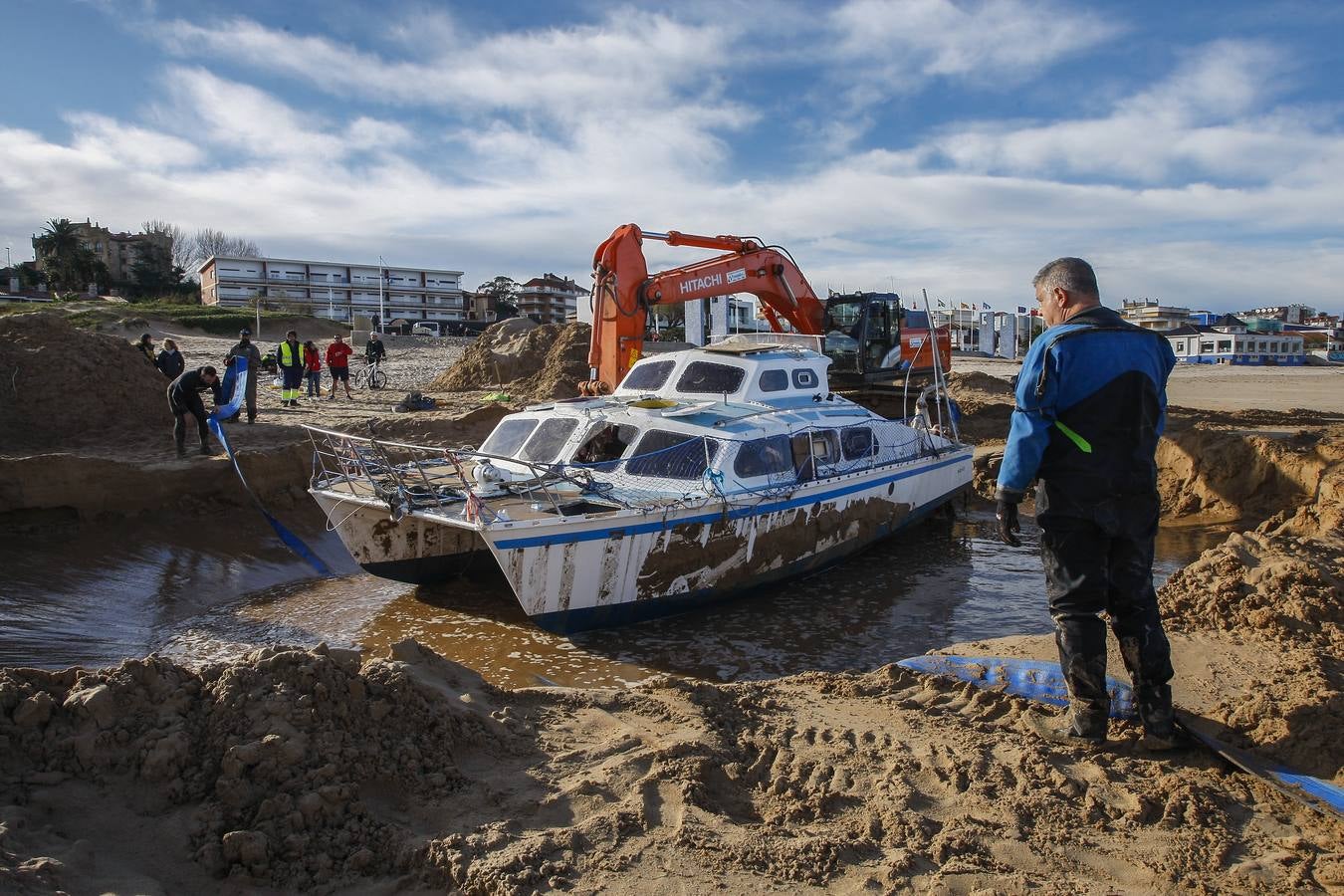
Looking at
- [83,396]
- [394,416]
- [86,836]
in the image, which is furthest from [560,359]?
[86,836]

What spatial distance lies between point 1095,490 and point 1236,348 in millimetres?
58252

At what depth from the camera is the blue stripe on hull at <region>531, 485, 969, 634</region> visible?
7.00 meters

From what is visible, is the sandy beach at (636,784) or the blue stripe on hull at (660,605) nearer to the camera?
the sandy beach at (636,784)

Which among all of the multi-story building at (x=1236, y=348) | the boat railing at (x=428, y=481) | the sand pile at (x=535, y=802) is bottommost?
the sand pile at (x=535, y=802)

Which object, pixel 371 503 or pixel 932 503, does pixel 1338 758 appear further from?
pixel 932 503

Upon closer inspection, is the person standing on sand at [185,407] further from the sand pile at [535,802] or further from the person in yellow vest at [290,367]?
the sand pile at [535,802]

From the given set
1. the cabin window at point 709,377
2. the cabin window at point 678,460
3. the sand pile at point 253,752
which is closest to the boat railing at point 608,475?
the cabin window at point 678,460

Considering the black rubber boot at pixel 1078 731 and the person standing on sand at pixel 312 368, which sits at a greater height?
the person standing on sand at pixel 312 368

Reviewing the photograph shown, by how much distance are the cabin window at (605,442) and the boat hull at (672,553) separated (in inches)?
60.3

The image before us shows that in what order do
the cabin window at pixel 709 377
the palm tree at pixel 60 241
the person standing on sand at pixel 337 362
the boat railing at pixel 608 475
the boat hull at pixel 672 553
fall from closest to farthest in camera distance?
the boat hull at pixel 672 553
the boat railing at pixel 608 475
the cabin window at pixel 709 377
the person standing on sand at pixel 337 362
the palm tree at pixel 60 241

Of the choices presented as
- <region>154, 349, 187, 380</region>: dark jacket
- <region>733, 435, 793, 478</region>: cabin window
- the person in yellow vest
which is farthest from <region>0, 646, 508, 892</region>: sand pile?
the person in yellow vest

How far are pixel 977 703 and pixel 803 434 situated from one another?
4.91 m

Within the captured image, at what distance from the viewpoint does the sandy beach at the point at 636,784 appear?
9.21 feet

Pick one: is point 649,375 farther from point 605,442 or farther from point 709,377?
point 605,442
